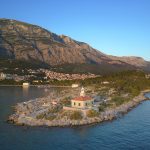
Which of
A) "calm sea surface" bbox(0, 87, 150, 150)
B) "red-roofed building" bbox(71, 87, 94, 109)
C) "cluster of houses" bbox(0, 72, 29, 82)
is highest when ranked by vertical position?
"cluster of houses" bbox(0, 72, 29, 82)

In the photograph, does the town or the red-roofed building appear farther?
the town

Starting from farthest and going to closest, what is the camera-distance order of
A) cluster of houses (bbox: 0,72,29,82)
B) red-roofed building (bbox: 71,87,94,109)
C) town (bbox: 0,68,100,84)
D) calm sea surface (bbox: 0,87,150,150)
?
town (bbox: 0,68,100,84), cluster of houses (bbox: 0,72,29,82), red-roofed building (bbox: 71,87,94,109), calm sea surface (bbox: 0,87,150,150)

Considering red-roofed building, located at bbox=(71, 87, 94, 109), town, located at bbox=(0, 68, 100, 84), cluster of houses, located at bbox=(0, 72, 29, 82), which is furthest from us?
town, located at bbox=(0, 68, 100, 84)

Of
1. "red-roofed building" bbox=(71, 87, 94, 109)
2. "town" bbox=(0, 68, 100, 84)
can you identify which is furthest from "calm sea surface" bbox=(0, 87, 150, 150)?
"town" bbox=(0, 68, 100, 84)

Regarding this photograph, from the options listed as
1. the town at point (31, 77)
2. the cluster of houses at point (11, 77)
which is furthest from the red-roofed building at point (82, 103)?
the cluster of houses at point (11, 77)

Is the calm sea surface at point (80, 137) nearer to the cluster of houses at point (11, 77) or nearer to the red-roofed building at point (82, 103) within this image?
the red-roofed building at point (82, 103)

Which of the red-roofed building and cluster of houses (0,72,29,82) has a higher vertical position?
cluster of houses (0,72,29,82)

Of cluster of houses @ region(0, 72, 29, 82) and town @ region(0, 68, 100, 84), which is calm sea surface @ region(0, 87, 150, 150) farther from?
cluster of houses @ region(0, 72, 29, 82)

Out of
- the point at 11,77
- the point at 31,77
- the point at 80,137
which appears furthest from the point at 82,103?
the point at 31,77

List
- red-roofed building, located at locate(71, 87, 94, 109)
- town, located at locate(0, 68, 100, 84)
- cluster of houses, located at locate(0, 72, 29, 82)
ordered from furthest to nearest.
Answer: town, located at locate(0, 68, 100, 84), cluster of houses, located at locate(0, 72, 29, 82), red-roofed building, located at locate(71, 87, 94, 109)

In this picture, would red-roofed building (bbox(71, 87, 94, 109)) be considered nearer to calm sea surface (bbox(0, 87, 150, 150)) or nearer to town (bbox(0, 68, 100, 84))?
calm sea surface (bbox(0, 87, 150, 150))

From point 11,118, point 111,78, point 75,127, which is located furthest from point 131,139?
point 111,78

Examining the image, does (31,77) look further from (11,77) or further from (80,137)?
(80,137)
